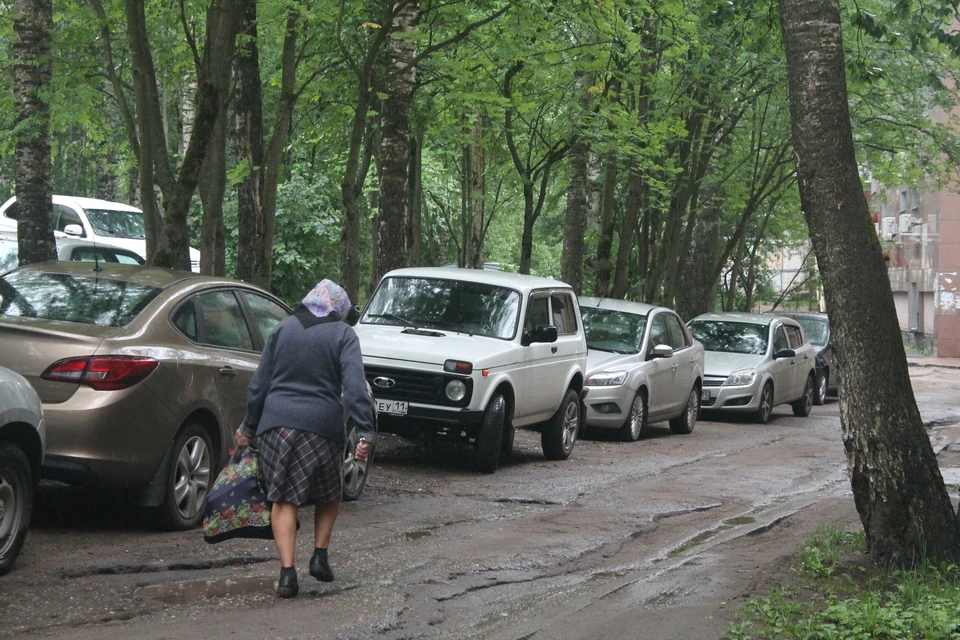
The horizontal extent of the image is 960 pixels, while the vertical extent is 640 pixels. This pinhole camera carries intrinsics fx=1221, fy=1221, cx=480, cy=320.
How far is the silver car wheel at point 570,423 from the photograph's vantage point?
13414 mm

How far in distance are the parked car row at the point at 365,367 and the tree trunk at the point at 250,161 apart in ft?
10.4

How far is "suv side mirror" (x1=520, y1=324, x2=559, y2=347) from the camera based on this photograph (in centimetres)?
1233

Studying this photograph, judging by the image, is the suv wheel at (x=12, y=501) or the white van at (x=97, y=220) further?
the white van at (x=97, y=220)

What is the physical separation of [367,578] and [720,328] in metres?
15.3

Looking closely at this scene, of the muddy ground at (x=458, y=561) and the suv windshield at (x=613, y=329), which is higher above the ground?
the suv windshield at (x=613, y=329)

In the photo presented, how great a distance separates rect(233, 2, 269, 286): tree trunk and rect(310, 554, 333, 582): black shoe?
8.94 m

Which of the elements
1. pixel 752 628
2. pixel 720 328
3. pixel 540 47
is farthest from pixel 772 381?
pixel 752 628

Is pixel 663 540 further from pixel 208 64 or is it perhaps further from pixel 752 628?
pixel 208 64

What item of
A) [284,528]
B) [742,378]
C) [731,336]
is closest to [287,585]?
[284,528]

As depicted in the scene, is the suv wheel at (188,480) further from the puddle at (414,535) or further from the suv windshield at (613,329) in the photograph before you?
the suv windshield at (613,329)

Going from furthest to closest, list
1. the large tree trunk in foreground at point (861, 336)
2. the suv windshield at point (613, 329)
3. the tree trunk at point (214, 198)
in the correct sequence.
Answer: the suv windshield at point (613, 329) < the tree trunk at point (214, 198) < the large tree trunk in foreground at point (861, 336)

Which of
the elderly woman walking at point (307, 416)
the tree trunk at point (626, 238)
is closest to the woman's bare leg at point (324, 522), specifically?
the elderly woman walking at point (307, 416)

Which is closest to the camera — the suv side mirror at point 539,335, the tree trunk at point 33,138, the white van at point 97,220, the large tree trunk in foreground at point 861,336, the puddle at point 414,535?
the large tree trunk in foreground at point 861,336

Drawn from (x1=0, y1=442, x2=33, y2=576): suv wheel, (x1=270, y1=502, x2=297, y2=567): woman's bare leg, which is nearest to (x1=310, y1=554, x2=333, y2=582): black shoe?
(x1=270, y1=502, x2=297, y2=567): woman's bare leg
